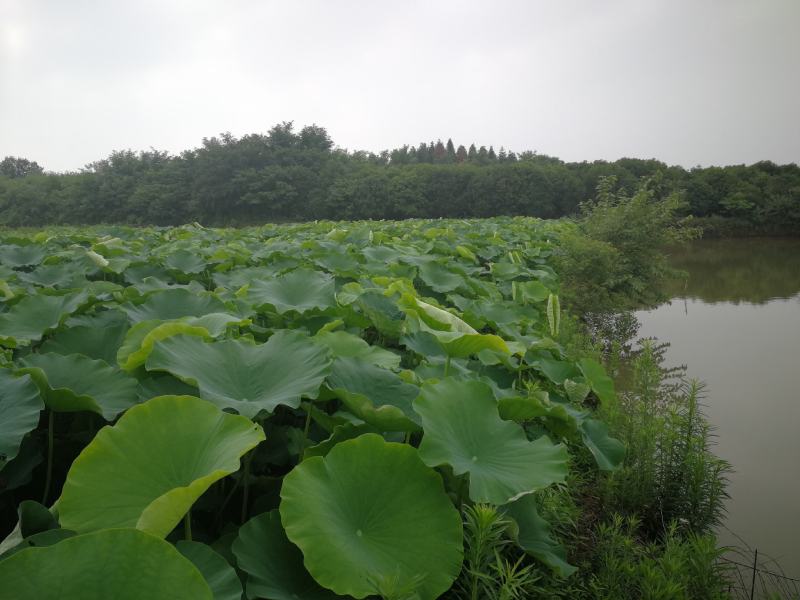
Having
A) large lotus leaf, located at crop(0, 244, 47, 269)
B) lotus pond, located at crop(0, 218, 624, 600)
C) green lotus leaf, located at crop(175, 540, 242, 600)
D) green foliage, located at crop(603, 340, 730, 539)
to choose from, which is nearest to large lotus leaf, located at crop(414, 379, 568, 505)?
lotus pond, located at crop(0, 218, 624, 600)

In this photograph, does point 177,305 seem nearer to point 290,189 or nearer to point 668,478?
point 668,478

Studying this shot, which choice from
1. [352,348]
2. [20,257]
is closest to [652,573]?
[352,348]

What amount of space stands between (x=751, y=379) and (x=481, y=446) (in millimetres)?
5603

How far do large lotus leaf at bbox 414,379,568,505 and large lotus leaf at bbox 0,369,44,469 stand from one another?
67cm

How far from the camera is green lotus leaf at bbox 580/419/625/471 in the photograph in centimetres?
155

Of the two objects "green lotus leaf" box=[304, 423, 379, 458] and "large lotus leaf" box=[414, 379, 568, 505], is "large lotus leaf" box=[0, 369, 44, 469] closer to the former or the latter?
"green lotus leaf" box=[304, 423, 379, 458]

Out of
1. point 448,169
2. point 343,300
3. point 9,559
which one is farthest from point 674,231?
point 448,169

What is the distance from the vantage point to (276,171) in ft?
124

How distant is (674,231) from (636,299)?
1.70 metres

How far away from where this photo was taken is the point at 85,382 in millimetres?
1100

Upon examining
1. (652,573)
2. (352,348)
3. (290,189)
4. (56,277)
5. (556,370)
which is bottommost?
(652,573)

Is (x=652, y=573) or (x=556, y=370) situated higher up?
(x=556, y=370)

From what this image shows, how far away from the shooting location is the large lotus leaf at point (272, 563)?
79 cm

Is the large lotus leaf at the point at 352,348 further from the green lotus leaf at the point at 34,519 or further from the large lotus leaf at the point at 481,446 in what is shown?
the green lotus leaf at the point at 34,519
